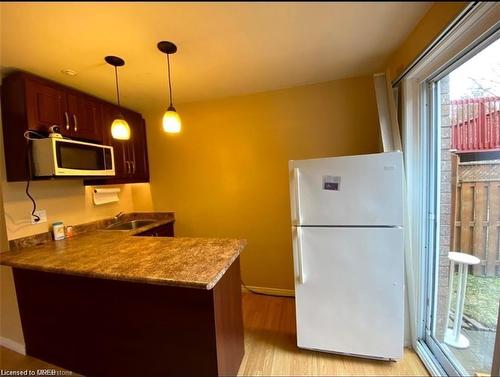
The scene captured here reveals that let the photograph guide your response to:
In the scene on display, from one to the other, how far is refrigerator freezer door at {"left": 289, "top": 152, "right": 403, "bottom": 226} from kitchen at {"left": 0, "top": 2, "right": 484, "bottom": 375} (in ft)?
1.97

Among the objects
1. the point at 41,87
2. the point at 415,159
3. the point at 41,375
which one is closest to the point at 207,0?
the point at 415,159

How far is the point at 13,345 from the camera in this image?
1.79 metres

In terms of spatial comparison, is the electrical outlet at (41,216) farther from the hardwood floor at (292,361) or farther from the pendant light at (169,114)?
the hardwood floor at (292,361)

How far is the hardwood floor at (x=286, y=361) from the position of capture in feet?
4.98

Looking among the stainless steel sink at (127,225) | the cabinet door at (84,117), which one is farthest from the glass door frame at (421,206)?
the stainless steel sink at (127,225)

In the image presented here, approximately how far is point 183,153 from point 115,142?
0.71m

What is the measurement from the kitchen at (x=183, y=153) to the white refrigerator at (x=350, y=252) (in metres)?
0.25

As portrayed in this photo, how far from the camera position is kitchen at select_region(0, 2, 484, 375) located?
1079mm

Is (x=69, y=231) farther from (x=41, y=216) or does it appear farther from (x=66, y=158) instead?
(x=66, y=158)

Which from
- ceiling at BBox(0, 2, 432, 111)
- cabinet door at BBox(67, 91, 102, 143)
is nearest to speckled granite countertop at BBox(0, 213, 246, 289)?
cabinet door at BBox(67, 91, 102, 143)

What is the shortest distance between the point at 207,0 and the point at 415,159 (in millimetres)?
1694

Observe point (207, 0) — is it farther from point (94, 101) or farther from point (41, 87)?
point (94, 101)

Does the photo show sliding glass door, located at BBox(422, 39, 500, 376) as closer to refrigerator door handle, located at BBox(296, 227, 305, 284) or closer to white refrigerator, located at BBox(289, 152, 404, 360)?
white refrigerator, located at BBox(289, 152, 404, 360)

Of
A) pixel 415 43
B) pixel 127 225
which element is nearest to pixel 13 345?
pixel 127 225
